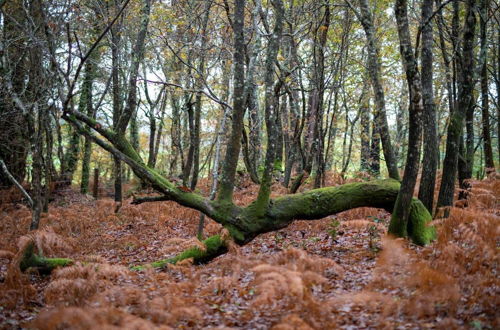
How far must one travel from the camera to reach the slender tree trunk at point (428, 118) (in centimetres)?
634

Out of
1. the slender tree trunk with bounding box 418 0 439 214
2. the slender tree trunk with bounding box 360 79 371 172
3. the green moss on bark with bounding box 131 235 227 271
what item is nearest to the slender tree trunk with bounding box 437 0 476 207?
the slender tree trunk with bounding box 418 0 439 214

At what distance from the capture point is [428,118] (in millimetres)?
6410

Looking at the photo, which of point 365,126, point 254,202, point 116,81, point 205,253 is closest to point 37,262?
point 205,253

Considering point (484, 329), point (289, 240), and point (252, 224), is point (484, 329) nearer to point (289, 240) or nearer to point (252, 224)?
point (252, 224)

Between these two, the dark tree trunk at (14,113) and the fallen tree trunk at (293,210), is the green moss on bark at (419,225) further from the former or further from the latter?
the dark tree trunk at (14,113)

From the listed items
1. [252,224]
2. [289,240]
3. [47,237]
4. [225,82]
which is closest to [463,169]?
[289,240]

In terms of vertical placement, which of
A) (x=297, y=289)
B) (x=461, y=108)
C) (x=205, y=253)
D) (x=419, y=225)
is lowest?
(x=205, y=253)

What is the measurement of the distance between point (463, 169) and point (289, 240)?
4431mm

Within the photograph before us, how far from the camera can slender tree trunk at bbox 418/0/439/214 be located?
6.34 metres

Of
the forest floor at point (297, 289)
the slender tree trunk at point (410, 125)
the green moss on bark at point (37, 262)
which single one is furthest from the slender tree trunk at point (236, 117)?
the green moss on bark at point (37, 262)

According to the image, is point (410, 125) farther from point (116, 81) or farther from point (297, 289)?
point (116, 81)

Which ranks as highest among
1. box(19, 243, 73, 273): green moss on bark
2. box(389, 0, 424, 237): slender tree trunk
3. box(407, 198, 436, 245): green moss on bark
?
box(389, 0, 424, 237): slender tree trunk

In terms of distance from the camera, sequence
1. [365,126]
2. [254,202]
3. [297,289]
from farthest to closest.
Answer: [365,126]
[254,202]
[297,289]

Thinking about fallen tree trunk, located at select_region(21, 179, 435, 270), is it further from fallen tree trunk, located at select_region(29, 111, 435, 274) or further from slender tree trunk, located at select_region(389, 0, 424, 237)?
slender tree trunk, located at select_region(389, 0, 424, 237)
